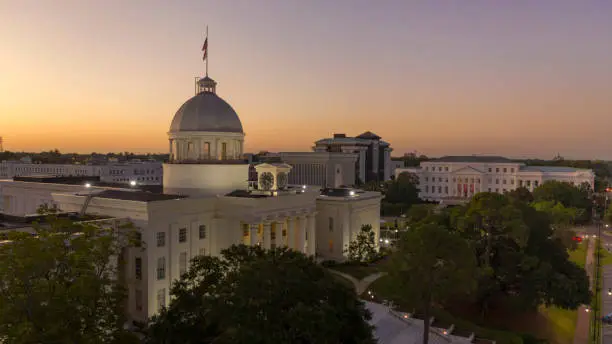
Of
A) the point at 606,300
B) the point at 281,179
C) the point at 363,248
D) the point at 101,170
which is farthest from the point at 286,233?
the point at 101,170

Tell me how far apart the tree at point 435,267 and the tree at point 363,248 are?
27.1 m

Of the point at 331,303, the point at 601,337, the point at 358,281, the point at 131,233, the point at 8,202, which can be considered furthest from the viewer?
the point at 8,202

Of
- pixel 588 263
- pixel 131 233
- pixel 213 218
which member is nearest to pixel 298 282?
pixel 131 233

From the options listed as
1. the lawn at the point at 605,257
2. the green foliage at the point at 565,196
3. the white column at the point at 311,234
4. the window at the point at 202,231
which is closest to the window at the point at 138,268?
the window at the point at 202,231

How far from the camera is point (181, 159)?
58156 millimetres

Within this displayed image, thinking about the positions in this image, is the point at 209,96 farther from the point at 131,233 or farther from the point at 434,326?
the point at 434,326

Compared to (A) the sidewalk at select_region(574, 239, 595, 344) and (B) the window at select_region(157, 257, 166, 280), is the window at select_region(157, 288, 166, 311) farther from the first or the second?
(A) the sidewalk at select_region(574, 239, 595, 344)

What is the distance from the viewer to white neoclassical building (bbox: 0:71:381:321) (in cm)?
4309

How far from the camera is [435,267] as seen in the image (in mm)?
38344

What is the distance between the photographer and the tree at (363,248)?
65.8 m

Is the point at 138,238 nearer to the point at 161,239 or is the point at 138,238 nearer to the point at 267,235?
the point at 161,239

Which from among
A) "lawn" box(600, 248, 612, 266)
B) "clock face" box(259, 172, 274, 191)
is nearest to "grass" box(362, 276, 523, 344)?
"clock face" box(259, 172, 274, 191)

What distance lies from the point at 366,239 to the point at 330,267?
9234 mm

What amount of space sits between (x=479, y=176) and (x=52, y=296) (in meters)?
156
